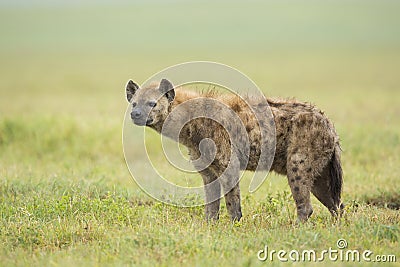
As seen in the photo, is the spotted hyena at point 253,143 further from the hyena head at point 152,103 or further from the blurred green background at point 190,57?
the blurred green background at point 190,57

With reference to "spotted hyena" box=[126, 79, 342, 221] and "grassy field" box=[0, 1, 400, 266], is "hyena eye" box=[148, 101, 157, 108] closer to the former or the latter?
"spotted hyena" box=[126, 79, 342, 221]

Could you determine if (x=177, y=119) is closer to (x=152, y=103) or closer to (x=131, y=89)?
(x=152, y=103)

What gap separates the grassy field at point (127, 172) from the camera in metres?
6.09

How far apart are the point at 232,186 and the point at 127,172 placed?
3.39 meters

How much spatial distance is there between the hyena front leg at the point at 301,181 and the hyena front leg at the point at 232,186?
59cm

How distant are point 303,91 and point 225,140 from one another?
48.7 feet

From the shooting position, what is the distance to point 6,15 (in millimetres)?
58188

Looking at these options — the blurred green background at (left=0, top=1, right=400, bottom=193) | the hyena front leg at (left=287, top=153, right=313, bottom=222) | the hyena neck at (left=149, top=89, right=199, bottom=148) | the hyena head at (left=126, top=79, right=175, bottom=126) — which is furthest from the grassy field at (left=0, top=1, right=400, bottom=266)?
the hyena head at (left=126, top=79, right=175, bottom=126)

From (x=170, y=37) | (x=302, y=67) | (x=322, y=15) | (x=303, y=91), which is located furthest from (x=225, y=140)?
(x=322, y=15)

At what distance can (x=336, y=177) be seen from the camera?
7277 mm

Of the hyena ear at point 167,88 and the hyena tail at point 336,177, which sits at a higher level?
the hyena ear at point 167,88

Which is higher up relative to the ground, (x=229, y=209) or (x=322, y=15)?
(x=322, y=15)

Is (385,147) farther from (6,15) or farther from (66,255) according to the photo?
(6,15)

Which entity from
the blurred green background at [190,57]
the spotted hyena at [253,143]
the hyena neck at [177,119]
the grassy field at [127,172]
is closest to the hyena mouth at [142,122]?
the spotted hyena at [253,143]
